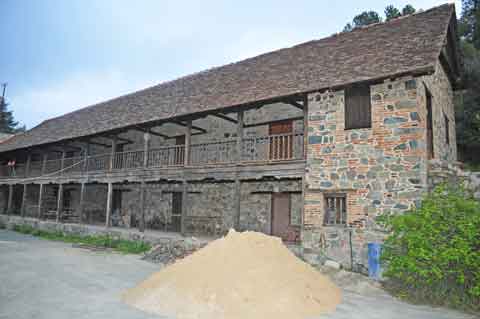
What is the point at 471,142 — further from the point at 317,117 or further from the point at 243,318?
the point at 243,318

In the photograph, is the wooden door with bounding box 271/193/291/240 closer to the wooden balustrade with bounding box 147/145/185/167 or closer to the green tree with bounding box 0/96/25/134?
the wooden balustrade with bounding box 147/145/185/167

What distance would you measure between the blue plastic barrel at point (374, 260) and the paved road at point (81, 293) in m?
1.04

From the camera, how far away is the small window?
9384mm

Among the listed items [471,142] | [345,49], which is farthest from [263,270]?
[471,142]

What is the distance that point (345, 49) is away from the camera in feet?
38.3

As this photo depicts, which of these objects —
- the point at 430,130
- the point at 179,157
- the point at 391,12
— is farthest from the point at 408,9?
the point at 179,157

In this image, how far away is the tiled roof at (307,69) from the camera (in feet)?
30.4

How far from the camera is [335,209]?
9.49m

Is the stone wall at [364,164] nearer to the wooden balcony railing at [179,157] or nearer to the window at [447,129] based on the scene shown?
the wooden balcony railing at [179,157]

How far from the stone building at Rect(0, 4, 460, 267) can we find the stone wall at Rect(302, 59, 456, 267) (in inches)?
1.0

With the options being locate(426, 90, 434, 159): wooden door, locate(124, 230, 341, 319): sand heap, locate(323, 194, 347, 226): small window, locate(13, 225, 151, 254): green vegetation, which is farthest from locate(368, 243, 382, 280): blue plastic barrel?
locate(13, 225, 151, 254): green vegetation

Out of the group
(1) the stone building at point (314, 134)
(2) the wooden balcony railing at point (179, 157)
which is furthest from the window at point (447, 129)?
(2) the wooden balcony railing at point (179, 157)

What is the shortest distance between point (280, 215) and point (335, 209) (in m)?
4.52

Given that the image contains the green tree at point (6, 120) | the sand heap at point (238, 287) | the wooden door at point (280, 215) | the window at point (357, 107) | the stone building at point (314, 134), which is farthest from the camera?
the green tree at point (6, 120)
